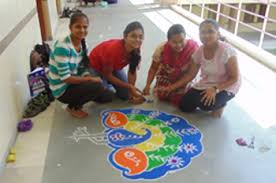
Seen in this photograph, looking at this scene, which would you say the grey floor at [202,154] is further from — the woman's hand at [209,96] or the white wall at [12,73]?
the white wall at [12,73]

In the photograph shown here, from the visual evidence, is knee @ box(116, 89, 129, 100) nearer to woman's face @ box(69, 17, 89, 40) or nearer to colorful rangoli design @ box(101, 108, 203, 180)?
colorful rangoli design @ box(101, 108, 203, 180)

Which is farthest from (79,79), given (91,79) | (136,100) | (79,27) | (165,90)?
(165,90)

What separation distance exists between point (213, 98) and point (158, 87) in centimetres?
57

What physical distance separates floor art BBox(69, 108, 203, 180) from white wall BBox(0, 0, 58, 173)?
45cm

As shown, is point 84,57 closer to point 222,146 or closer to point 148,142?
point 148,142

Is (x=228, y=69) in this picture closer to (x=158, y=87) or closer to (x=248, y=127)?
(x=248, y=127)

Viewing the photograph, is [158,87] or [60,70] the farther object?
[158,87]

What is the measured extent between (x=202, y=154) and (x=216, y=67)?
28.5 inches

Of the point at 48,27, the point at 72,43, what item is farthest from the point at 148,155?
the point at 48,27

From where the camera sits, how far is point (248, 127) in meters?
2.25

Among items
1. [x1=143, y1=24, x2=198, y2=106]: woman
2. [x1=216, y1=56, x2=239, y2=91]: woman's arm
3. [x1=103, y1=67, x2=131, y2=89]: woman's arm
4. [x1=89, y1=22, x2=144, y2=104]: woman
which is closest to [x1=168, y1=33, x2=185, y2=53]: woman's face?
[x1=143, y1=24, x2=198, y2=106]: woman

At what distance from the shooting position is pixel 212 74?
2346 mm

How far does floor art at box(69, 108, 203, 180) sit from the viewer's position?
1.81 meters

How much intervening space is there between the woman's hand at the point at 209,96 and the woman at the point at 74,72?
31.7 inches
